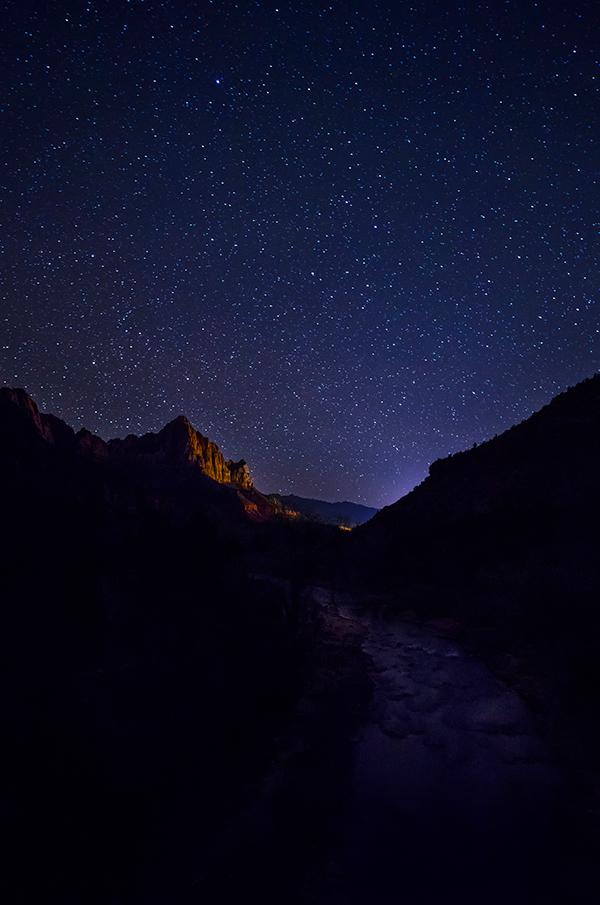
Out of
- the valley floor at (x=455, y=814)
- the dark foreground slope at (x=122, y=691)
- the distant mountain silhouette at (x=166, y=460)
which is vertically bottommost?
the valley floor at (x=455, y=814)

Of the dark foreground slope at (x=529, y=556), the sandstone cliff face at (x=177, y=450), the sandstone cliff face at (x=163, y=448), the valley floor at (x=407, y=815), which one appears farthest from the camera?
the sandstone cliff face at (x=177, y=450)

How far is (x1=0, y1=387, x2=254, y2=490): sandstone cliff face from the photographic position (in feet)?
325

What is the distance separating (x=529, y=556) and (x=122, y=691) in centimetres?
2181

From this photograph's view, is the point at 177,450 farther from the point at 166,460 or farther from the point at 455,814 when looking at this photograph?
the point at 455,814

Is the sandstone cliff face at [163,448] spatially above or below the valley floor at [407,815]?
above

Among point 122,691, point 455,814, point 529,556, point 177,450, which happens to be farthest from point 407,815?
point 177,450

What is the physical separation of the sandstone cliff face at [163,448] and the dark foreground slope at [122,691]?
92.2m

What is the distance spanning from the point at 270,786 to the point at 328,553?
47510 millimetres

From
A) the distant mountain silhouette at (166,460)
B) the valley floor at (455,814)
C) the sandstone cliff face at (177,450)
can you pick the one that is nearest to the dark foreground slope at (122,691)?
the valley floor at (455,814)

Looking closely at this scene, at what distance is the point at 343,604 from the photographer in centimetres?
3125

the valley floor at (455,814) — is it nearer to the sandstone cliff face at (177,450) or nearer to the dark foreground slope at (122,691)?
the dark foreground slope at (122,691)

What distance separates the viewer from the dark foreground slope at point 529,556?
1444cm

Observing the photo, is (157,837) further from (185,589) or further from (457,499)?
(457,499)

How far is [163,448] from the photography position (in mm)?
128000
